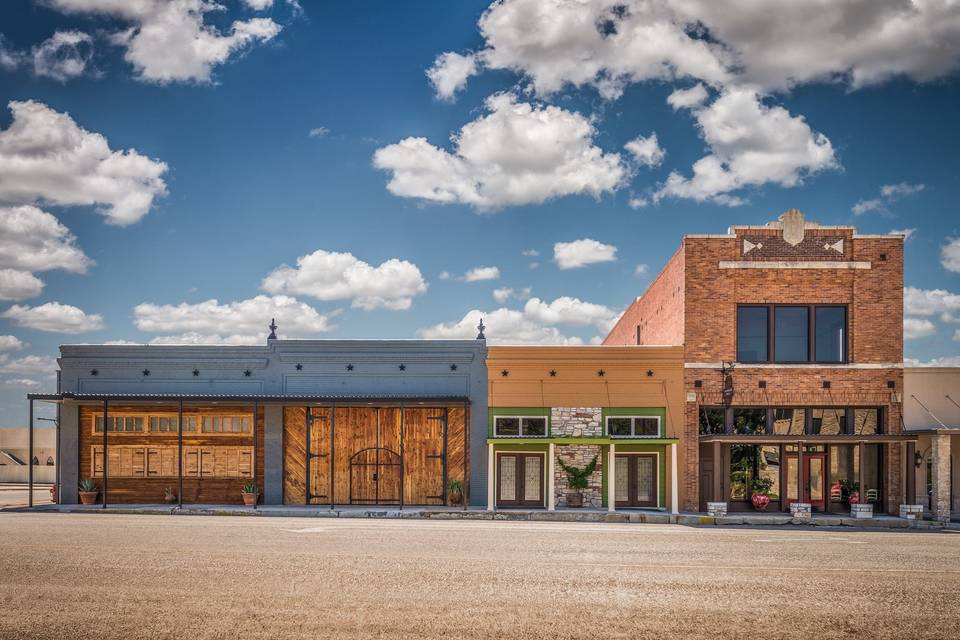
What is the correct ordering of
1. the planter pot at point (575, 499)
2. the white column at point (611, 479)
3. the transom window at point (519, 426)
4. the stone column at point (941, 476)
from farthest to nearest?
the transom window at point (519, 426) < the planter pot at point (575, 499) < the white column at point (611, 479) < the stone column at point (941, 476)

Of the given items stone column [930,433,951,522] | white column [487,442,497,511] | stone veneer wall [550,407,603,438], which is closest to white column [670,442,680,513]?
stone veneer wall [550,407,603,438]

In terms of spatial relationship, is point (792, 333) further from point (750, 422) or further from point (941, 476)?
point (941, 476)

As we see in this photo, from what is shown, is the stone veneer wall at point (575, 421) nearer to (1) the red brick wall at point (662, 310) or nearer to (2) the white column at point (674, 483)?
(2) the white column at point (674, 483)

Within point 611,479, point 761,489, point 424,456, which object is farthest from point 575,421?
point 761,489

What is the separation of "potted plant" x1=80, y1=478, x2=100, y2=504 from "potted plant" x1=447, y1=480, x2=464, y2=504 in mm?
10820

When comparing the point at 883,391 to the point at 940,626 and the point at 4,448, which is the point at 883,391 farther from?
the point at 4,448

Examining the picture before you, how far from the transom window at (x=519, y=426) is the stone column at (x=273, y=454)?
670 cm

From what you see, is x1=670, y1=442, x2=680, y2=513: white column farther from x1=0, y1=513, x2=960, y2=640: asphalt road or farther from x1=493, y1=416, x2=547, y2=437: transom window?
x1=0, y1=513, x2=960, y2=640: asphalt road

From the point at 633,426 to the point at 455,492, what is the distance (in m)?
5.81

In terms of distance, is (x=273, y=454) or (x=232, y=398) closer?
(x=232, y=398)

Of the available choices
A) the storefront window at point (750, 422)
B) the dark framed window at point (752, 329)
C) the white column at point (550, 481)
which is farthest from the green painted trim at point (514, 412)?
the dark framed window at point (752, 329)

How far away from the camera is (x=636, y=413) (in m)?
26.8

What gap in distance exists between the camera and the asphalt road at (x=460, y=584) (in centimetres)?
1091

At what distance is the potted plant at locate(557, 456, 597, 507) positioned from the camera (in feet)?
86.7
